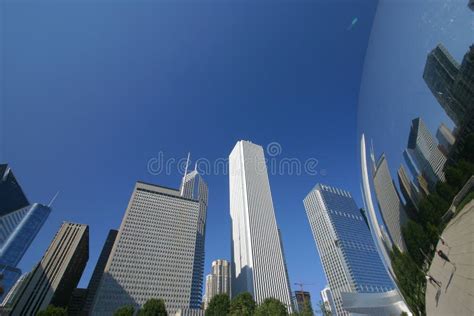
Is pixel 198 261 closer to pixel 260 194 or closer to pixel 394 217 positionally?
pixel 260 194

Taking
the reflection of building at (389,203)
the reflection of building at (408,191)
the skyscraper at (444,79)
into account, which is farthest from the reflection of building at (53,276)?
the skyscraper at (444,79)

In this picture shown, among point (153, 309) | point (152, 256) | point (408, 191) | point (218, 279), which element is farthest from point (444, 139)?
point (218, 279)

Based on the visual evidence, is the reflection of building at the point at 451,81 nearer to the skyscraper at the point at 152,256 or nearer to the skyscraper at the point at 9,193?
the skyscraper at the point at 152,256

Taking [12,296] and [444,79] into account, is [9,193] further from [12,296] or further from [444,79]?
[444,79]

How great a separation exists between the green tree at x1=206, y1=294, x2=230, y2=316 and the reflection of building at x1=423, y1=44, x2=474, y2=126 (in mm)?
67605

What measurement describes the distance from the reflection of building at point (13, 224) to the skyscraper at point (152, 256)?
59.0 metres

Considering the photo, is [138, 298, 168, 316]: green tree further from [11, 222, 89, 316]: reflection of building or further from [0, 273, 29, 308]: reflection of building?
[0, 273, 29, 308]: reflection of building

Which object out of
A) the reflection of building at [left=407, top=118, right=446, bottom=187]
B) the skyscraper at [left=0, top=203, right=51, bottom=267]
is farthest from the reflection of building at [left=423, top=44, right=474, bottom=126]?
the skyscraper at [left=0, top=203, right=51, bottom=267]

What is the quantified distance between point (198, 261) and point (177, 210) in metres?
56.8

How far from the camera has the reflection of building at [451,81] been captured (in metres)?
1.38

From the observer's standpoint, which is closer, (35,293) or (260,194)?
(35,293)

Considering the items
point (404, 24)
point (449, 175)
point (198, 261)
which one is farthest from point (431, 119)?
point (198, 261)

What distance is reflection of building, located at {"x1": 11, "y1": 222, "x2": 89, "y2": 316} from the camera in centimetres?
10444

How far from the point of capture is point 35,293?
108 metres
